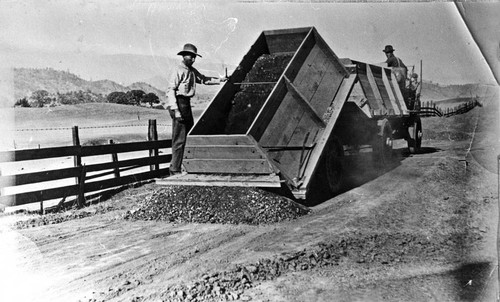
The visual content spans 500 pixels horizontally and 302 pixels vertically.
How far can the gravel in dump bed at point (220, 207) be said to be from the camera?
22.4 feet

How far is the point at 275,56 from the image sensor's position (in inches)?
363

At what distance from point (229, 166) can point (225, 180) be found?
0.88 ft

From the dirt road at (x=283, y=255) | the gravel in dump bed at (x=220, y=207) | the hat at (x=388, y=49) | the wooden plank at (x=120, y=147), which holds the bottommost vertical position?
the dirt road at (x=283, y=255)

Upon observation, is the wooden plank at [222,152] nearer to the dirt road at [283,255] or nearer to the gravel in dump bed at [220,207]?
the gravel in dump bed at [220,207]

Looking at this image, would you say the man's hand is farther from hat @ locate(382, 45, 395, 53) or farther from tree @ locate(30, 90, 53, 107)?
tree @ locate(30, 90, 53, 107)

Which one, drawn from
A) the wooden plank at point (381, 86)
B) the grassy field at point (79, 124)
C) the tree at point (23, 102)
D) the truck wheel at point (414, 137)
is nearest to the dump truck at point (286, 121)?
the wooden plank at point (381, 86)

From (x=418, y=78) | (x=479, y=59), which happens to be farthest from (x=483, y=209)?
(x=418, y=78)

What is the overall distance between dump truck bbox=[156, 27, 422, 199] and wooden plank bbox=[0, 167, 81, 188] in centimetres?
205

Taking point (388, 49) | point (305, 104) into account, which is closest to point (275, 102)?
point (305, 104)

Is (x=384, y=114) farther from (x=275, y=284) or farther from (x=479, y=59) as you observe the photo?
(x=479, y=59)

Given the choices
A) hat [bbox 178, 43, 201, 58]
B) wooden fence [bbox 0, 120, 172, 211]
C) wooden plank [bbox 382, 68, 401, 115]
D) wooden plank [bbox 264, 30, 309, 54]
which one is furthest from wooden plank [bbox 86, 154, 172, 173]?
wooden plank [bbox 382, 68, 401, 115]

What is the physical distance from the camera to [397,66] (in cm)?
1374

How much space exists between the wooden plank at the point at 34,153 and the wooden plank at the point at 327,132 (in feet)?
14.3

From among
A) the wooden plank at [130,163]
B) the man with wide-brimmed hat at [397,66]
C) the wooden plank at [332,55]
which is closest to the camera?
the wooden plank at [332,55]
